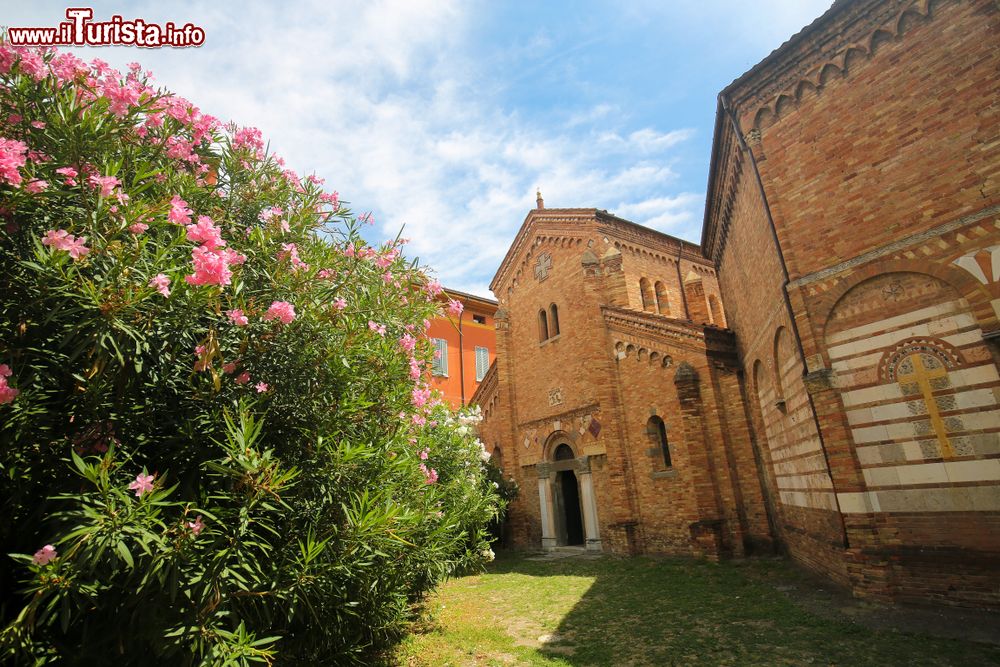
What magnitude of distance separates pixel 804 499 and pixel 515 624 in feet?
19.0

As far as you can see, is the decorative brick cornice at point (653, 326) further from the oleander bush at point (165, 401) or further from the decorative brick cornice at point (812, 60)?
the oleander bush at point (165, 401)

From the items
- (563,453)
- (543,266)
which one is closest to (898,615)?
(563,453)

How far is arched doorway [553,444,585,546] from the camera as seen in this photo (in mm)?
15789

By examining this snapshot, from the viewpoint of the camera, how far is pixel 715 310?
20281 mm

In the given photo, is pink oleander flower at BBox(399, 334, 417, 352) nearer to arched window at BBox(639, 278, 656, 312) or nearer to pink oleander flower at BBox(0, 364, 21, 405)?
pink oleander flower at BBox(0, 364, 21, 405)

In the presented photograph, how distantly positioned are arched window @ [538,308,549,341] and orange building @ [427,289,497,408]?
12.5 feet

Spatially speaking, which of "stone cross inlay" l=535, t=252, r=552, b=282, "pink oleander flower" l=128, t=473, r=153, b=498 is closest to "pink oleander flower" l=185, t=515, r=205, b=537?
"pink oleander flower" l=128, t=473, r=153, b=498

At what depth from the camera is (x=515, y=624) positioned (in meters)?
7.44

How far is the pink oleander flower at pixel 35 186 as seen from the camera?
2893mm

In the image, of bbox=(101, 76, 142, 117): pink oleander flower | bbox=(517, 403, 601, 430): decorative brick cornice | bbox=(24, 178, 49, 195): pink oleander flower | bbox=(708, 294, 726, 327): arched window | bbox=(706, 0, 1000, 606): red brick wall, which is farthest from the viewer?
bbox=(708, 294, 726, 327): arched window

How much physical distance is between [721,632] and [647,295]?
486 inches

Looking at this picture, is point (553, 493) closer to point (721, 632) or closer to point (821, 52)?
point (721, 632)

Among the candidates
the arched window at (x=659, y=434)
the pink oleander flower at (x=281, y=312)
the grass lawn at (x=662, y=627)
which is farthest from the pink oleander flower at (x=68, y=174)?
the arched window at (x=659, y=434)

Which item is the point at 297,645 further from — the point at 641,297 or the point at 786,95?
the point at 641,297
